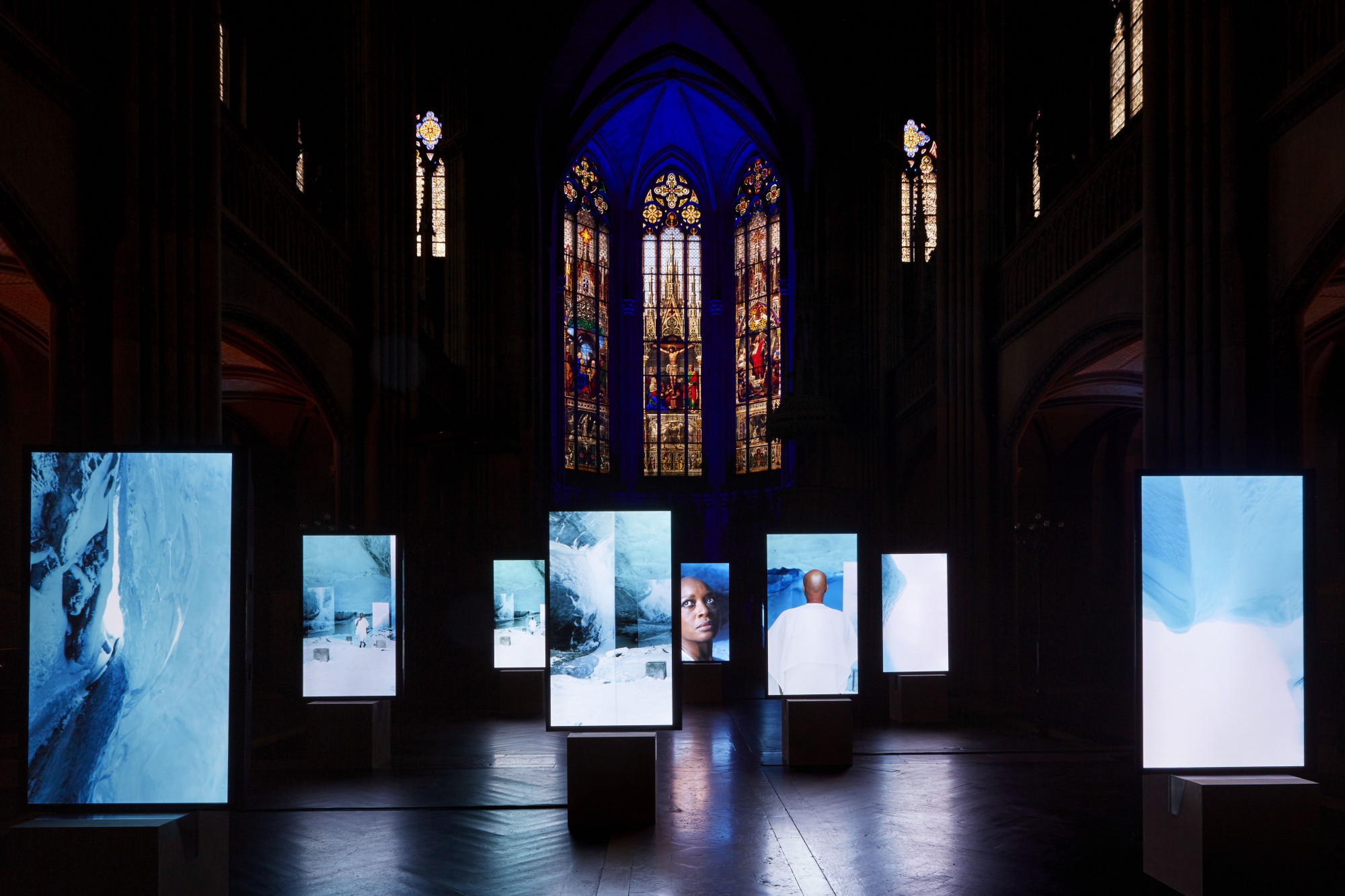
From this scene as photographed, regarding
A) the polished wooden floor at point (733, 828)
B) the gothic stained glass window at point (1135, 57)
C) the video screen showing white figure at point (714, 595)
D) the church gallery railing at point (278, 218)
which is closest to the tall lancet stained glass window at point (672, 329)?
the video screen showing white figure at point (714, 595)

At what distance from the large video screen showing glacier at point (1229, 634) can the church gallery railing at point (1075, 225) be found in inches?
198

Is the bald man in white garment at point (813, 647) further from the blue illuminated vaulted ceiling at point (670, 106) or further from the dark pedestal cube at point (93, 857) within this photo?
the blue illuminated vaulted ceiling at point (670, 106)

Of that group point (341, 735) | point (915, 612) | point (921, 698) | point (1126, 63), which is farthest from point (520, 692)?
point (1126, 63)

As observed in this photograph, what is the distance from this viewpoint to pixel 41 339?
1168cm

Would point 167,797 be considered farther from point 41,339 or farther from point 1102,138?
point 1102,138

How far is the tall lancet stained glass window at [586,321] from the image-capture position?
3334 centimetres

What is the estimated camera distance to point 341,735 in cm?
937

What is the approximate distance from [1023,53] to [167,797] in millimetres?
18211

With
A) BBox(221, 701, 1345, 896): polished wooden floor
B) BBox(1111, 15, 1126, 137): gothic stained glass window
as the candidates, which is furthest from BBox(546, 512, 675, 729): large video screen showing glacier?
BBox(1111, 15, 1126, 137): gothic stained glass window

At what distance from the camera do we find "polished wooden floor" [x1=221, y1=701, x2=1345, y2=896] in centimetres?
579

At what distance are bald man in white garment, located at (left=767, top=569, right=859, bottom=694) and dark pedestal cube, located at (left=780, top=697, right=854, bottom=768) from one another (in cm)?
10

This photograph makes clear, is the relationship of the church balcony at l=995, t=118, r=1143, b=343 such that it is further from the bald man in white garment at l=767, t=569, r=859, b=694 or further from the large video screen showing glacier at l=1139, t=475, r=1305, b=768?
the large video screen showing glacier at l=1139, t=475, r=1305, b=768

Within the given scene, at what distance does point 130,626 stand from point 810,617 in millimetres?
5999

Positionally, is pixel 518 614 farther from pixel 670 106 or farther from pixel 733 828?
pixel 670 106
